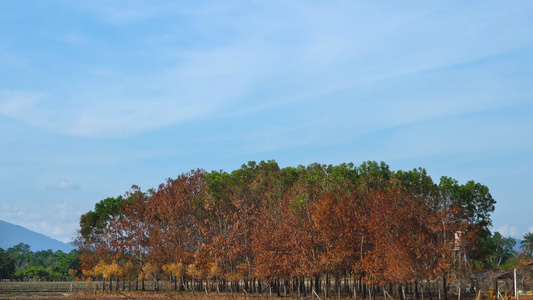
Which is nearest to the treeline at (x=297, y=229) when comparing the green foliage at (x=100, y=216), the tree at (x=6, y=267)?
the green foliage at (x=100, y=216)

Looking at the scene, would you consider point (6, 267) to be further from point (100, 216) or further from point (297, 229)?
point (297, 229)

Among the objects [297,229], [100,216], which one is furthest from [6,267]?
[297,229]

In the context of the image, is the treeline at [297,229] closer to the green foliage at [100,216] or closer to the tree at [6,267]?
the green foliage at [100,216]

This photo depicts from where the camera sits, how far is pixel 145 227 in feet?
294

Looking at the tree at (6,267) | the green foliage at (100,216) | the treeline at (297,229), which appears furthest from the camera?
the tree at (6,267)

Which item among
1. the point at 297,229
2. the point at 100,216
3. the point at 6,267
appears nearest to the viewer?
the point at 297,229

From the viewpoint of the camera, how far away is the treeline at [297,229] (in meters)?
61.1

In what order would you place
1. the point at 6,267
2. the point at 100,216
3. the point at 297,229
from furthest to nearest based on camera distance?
1. the point at 6,267
2. the point at 100,216
3. the point at 297,229

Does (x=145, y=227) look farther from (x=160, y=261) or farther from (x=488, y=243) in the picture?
(x=488, y=243)

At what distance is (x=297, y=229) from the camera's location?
224 ft

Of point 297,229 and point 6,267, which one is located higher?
point 297,229

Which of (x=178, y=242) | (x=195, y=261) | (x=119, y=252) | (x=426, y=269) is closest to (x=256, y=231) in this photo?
(x=195, y=261)

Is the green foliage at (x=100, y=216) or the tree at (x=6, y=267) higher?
the green foliage at (x=100, y=216)

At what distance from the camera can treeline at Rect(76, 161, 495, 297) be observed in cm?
6112
